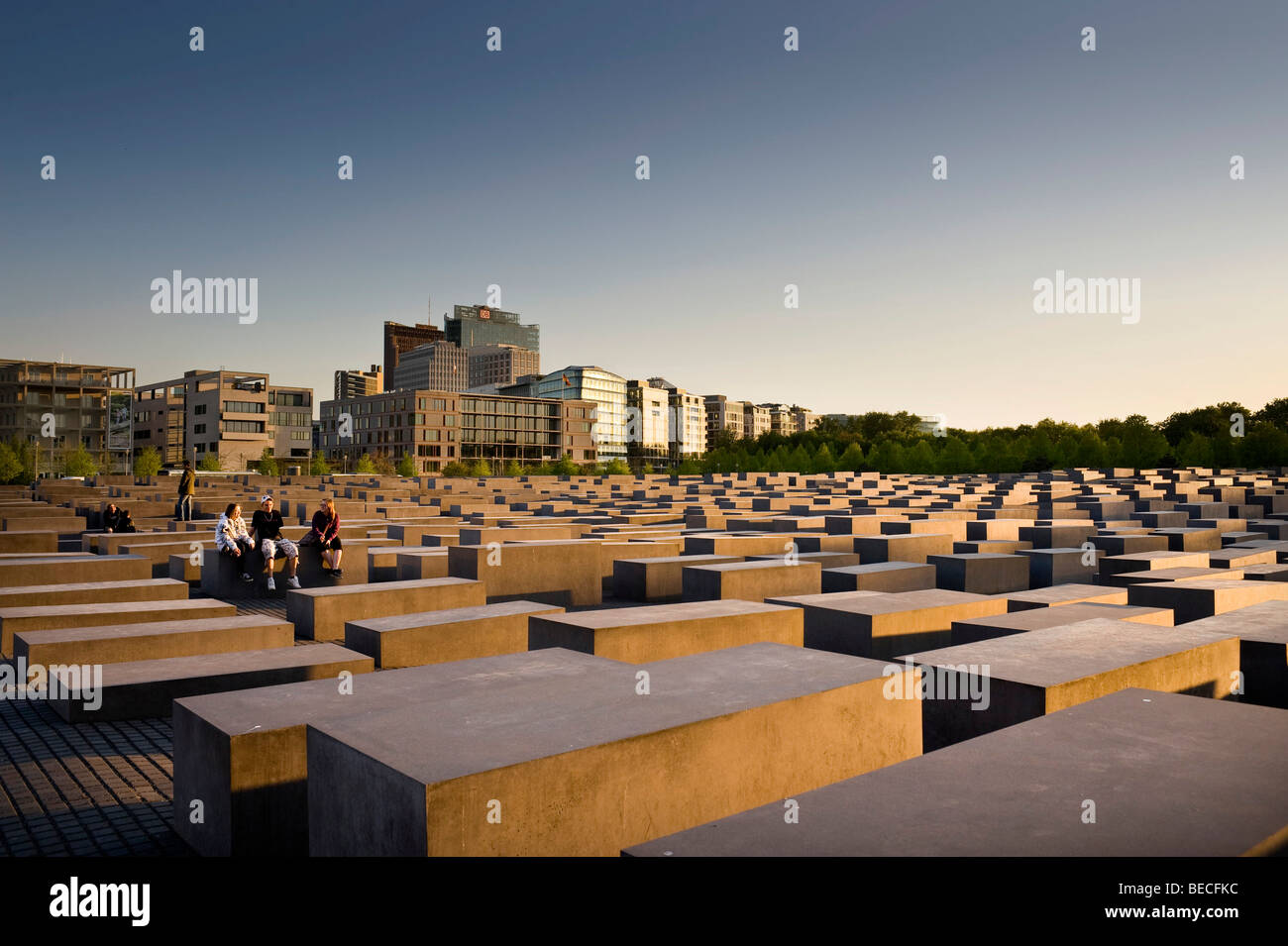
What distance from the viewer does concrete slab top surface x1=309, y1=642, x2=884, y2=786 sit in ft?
13.0

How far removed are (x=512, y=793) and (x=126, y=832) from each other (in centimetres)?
294

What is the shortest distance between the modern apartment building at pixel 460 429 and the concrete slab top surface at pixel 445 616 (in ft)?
361

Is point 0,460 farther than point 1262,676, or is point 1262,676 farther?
point 0,460

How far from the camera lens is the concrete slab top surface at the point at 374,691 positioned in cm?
502

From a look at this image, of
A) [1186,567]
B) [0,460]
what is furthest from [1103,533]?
[0,460]

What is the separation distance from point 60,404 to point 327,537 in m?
103

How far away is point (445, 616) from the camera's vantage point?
8859 mm

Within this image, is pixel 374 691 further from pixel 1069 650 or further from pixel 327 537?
pixel 327 537

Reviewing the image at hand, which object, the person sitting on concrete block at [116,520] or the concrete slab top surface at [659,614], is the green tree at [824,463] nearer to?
the person sitting on concrete block at [116,520]

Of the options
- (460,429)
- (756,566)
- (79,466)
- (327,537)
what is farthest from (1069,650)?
(460,429)

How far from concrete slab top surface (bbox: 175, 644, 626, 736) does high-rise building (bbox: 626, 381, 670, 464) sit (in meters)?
150

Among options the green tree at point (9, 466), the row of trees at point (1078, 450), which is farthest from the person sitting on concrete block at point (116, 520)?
the row of trees at point (1078, 450)
